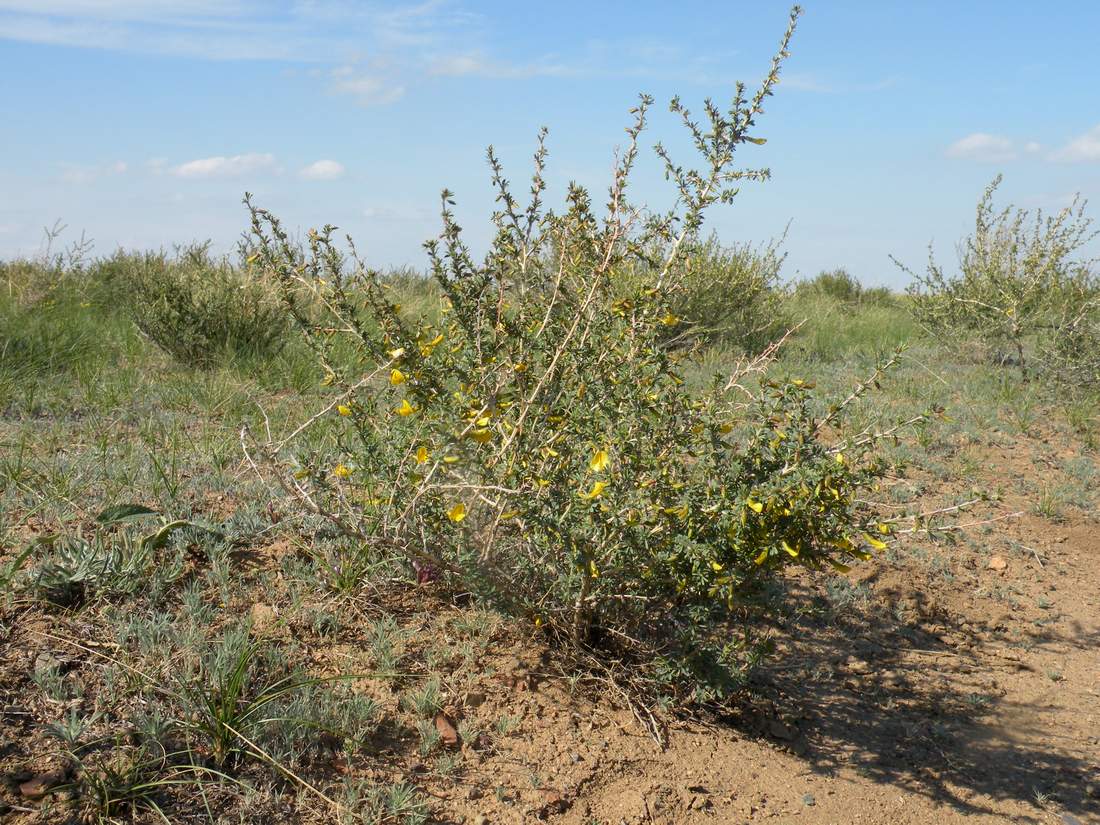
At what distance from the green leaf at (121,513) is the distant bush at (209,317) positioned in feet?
11.3

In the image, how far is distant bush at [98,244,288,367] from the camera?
6.61 meters

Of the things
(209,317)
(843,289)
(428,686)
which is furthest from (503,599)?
(843,289)

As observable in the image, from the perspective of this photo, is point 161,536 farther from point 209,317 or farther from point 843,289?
point 843,289

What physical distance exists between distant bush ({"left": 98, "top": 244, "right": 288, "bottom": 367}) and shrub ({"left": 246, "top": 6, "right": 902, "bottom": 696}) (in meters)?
4.00

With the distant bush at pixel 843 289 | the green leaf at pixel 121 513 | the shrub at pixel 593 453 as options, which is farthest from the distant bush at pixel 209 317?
the distant bush at pixel 843 289

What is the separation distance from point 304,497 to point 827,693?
1.94 m

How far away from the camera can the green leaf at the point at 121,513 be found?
3129mm

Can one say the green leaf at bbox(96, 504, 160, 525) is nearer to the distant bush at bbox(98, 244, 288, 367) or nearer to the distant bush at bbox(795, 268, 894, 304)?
the distant bush at bbox(98, 244, 288, 367)

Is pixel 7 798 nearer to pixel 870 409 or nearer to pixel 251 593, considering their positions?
pixel 251 593

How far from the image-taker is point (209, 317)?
6637 mm

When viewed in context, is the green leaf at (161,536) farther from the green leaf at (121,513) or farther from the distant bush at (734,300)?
the distant bush at (734,300)

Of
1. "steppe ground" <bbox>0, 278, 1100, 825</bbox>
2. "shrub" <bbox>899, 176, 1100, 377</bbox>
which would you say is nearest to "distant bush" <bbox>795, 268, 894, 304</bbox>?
"shrub" <bbox>899, 176, 1100, 377</bbox>

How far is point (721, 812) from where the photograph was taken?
2.49 metres

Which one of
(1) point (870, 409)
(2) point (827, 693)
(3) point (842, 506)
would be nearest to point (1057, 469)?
(1) point (870, 409)
